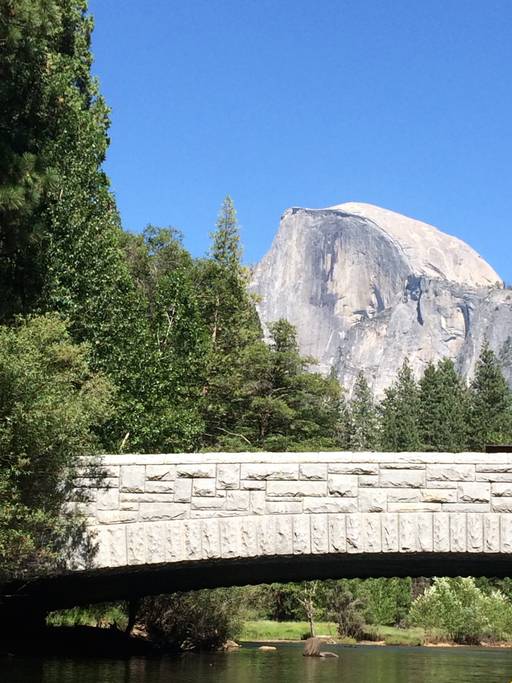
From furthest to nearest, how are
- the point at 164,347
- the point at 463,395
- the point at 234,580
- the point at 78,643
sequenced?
the point at 463,395
the point at 164,347
the point at 78,643
the point at 234,580

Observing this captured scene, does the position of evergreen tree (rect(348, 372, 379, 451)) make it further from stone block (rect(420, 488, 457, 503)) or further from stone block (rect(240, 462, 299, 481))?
stone block (rect(240, 462, 299, 481))

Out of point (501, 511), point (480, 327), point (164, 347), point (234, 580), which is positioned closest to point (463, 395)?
point (164, 347)

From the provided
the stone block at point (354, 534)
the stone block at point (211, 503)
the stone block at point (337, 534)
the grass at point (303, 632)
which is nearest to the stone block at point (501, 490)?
the stone block at point (354, 534)

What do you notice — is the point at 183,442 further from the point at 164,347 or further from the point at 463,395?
the point at 463,395

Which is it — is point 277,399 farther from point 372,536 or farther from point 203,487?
point 372,536

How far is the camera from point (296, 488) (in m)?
11.0

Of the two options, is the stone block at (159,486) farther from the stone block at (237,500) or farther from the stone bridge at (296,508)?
the stone block at (237,500)

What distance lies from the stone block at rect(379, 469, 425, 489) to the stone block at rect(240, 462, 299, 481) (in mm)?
1070

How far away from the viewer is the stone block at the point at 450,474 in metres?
11.0

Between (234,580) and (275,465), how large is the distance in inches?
258

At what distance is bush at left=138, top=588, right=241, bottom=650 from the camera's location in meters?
26.7

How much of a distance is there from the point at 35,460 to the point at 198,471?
77.5 inches

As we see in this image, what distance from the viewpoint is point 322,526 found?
10.9 metres

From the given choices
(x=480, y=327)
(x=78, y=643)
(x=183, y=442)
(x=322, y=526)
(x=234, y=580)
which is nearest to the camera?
(x=322, y=526)
